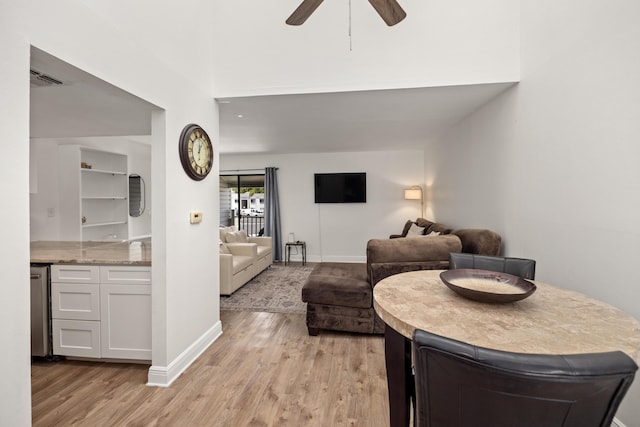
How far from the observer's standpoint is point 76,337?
2.27m

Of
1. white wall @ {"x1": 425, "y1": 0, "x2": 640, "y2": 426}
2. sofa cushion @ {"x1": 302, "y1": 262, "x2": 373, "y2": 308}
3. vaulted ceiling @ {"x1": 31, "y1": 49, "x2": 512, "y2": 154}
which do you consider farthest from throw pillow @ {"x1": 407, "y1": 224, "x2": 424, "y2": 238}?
sofa cushion @ {"x1": 302, "y1": 262, "x2": 373, "y2": 308}

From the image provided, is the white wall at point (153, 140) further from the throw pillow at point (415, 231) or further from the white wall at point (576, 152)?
the throw pillow at point (415, 231)

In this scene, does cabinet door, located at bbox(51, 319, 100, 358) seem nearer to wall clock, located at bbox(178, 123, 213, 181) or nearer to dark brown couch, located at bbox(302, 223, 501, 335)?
wall clock, located at bbox(178, 123, 213, 181)

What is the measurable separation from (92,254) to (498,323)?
9.79 ft

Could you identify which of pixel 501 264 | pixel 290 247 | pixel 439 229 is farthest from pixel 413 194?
pixel 501 264

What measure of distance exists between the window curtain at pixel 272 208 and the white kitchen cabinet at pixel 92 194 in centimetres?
256

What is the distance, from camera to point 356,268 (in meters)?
3.51

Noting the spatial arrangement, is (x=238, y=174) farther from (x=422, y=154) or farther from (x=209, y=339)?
(x=209, y=339)

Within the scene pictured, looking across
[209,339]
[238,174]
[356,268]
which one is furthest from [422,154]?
[209,339]

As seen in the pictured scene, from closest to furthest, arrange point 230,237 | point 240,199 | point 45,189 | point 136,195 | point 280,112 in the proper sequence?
point 280,112
point 45,189
point 230,237
point 136,195
point 240,199

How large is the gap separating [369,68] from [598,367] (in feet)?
8.68

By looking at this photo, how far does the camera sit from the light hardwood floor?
1.72 meters

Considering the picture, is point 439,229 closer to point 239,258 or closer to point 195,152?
point 239,258

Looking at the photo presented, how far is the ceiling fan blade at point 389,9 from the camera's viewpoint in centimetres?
161
